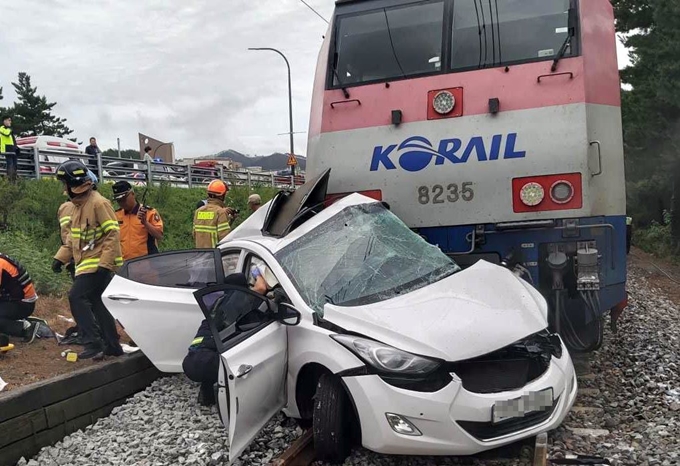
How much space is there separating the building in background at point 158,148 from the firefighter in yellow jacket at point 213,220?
44.1ft

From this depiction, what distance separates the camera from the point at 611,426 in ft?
14.3

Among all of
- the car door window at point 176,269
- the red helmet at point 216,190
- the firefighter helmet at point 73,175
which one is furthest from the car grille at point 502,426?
the red helmet at point 216,190

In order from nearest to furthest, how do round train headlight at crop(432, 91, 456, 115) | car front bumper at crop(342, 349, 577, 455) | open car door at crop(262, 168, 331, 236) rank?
car front bumper at crop(342, 349, 577, 455)
open car door at crop(262, 168, 331, 236)
round train headlight at crop(432, 91, 456, 115)

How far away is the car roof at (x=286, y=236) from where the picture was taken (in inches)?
185

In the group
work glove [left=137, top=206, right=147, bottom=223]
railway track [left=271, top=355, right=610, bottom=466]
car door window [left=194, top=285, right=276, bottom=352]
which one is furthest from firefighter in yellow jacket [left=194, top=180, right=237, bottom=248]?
railway track [left=271, top=355, right=610, bottom=466]

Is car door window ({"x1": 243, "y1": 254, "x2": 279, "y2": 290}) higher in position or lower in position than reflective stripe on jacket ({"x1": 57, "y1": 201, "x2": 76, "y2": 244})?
lower

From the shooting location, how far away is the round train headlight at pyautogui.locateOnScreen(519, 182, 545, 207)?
5461 millimetres

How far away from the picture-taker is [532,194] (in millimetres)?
5488

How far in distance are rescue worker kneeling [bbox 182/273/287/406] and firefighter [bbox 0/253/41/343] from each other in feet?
6.88

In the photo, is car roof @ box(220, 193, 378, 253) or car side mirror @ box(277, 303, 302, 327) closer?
car side mirror @ box(277, 303, 302, 327)

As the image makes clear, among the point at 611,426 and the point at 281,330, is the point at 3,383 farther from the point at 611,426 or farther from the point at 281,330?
the point at 611,426

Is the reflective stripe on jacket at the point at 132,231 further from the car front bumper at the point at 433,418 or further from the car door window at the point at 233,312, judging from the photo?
the car front bumper at the point at 433,418

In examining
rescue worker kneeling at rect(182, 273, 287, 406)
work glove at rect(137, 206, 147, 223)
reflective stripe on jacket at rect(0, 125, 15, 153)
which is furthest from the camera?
reflective stripe on jacket at rect(0, 125, 15, 153)

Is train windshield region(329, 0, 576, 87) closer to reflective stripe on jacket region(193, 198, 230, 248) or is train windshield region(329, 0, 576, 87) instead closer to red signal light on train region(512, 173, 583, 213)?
red signal light on train region(512, 173, 583, 213)
